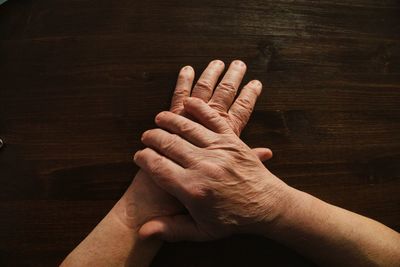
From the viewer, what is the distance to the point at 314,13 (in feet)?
3.19

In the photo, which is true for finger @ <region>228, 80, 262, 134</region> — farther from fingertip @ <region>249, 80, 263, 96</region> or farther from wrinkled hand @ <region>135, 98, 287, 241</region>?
wrinkled hand @ <region>135, 98, 287, 241</region>

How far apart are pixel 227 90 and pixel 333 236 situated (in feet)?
1.48

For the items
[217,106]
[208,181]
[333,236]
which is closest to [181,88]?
[217,106]

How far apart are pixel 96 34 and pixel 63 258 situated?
646 mm

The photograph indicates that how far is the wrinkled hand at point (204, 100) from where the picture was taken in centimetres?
70

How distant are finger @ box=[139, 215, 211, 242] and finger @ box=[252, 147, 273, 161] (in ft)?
0.81

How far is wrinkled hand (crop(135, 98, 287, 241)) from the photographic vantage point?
2.02 ft

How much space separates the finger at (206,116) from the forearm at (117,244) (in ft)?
0.87

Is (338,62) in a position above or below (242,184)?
above

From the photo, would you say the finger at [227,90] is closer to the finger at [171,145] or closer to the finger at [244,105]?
the finger at [244,105]

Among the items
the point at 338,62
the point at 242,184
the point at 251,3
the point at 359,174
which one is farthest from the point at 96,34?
the point at 359,174

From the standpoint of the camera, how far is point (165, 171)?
25.2 inches

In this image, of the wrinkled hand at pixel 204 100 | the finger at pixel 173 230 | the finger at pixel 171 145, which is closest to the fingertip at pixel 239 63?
the wrinkled hand at pixel 204 100

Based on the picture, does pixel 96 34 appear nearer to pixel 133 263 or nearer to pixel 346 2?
pixel 133 263
